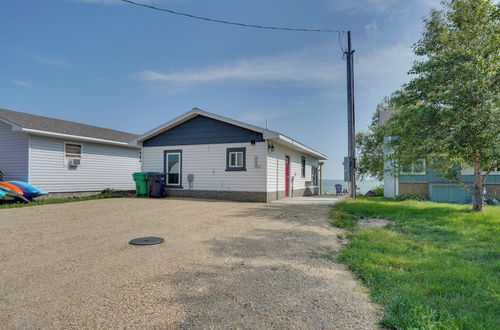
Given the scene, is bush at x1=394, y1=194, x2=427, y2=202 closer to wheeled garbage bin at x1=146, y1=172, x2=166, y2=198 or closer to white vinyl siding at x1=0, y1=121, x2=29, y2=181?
wheeled garbage bin at x1=146, y1=172, x2=166, y2=198

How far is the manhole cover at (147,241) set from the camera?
435cm

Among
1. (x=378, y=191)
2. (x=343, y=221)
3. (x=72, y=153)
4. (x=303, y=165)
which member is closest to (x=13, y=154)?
(x=72, y=153)

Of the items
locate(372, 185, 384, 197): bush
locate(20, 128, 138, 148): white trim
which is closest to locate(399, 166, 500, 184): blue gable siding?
locate(372, 185, 384, 197): bush

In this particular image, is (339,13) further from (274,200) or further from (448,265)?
(448,265)

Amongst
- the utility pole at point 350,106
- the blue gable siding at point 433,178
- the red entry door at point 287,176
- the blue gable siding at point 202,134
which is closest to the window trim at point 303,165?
the red entry door at point 287,176

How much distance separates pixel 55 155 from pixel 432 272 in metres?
14.6

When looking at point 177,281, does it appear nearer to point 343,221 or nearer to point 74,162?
point 343,221

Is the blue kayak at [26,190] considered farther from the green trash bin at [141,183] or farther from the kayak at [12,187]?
the green trash bin at [141,183]

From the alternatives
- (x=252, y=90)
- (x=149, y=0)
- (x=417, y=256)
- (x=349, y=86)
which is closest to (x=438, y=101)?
(x=349, y=86)

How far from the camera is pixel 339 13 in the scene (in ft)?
40.2

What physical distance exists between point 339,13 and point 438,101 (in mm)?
7059

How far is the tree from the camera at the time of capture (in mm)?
7137

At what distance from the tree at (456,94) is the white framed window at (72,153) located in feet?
46.8

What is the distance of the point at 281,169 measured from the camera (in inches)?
506
